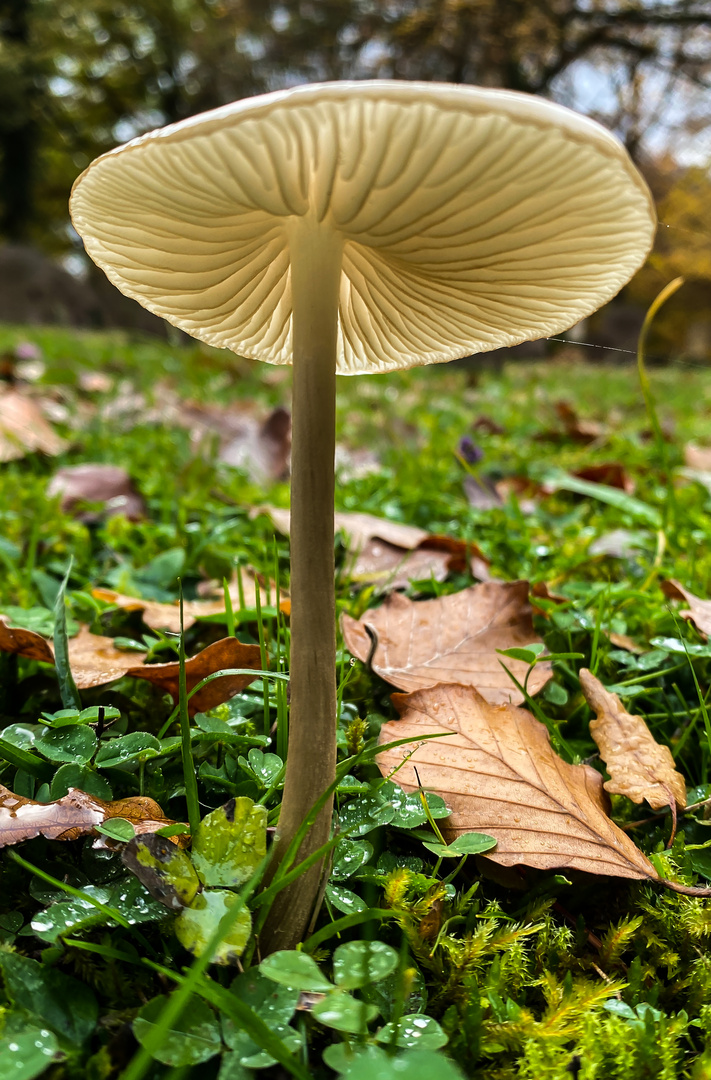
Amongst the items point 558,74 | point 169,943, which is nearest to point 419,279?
point 169,943

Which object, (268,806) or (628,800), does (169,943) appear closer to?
(268,806)

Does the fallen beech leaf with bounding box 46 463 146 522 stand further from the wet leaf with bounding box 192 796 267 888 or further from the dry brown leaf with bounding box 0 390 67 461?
the wet leaf with bounding box 192 796 267 888

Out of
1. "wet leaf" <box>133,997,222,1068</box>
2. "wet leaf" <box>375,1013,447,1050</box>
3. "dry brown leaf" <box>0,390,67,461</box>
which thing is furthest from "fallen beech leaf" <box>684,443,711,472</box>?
"wet leaf" <box>133,997,222,1068</box>

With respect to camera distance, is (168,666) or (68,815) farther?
(168,666)

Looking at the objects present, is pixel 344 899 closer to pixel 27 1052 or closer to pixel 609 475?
pixel 27 1052

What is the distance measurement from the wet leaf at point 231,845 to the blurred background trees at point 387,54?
354 centimetres

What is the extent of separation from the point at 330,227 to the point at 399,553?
104 centimetres

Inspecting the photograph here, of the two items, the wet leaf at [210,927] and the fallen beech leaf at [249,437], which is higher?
the fallen beech leaf at [249,437]

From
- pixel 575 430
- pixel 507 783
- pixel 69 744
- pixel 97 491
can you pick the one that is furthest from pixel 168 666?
pixel 575 430

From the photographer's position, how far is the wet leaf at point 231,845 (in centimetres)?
80

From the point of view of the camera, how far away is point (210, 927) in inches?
29.3

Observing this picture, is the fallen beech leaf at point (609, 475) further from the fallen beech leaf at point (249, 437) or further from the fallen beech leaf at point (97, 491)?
the fallen beech leaf at point (97, 491)

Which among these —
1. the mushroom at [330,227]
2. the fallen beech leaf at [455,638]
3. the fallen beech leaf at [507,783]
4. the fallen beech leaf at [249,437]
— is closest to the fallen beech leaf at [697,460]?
the fallen beech leaf at [249,437]

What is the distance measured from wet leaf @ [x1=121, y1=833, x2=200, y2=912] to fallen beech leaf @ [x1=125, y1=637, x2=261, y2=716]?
0.35 m
